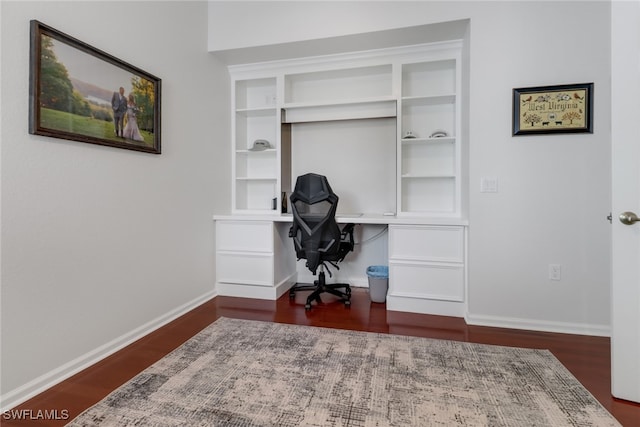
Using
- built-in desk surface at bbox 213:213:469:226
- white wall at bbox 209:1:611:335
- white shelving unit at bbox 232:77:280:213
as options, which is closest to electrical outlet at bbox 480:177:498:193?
white wall at bbox 209:1:611:335

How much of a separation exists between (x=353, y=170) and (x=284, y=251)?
1145mm

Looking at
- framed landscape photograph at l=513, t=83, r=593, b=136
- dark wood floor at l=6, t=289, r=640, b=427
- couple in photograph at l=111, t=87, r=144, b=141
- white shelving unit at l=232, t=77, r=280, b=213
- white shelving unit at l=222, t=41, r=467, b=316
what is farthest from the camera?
white shelving unit at l=232, t=77, r=280, b=213

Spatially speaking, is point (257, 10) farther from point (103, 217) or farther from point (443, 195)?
point (443, 195)

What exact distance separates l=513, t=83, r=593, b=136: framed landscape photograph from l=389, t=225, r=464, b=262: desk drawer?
2.97 feet

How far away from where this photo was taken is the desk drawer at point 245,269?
311 centimetres

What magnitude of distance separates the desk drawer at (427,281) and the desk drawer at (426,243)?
0.23 ft

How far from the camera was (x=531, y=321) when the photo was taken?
95.0 inches

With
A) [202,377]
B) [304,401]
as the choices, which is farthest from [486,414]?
[202,377]

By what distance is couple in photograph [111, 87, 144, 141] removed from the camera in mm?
2045

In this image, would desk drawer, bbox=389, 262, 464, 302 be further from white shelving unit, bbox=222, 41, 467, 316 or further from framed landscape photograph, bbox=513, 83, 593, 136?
framed landscape photograph, bbox=513, 83, 593, 136

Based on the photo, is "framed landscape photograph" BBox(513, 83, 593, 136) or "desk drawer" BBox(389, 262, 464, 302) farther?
"desk drawer" BBox(389, 262, 464, 302)

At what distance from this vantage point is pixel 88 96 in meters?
1.85

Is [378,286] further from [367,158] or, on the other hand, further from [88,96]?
[88,96]
